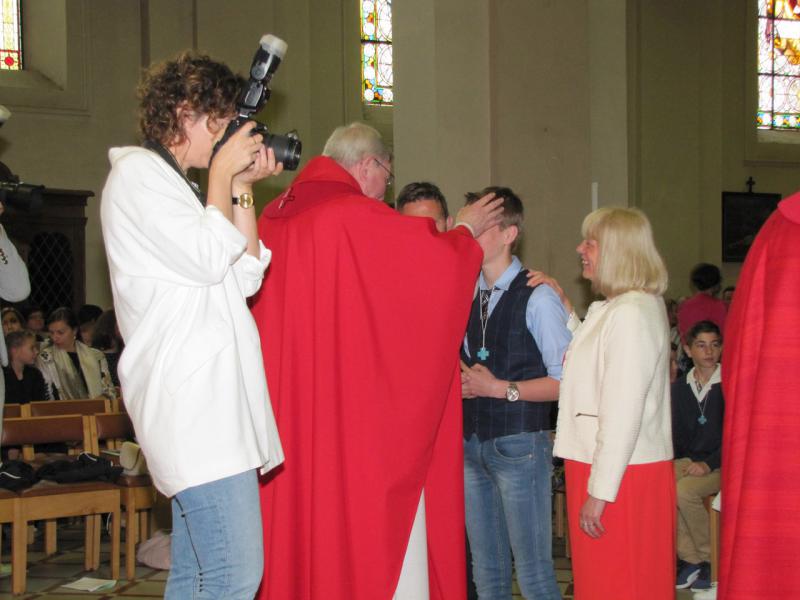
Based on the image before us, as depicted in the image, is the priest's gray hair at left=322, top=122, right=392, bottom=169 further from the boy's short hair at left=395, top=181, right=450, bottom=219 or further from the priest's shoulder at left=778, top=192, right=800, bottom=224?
the priest's shoulder at left=778, top=192, right=800, bottom=224

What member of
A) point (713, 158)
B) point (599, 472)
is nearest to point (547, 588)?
point (599, 472)

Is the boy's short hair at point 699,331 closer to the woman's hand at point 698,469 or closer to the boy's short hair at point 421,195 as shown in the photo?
the woman's hand at point 698,469

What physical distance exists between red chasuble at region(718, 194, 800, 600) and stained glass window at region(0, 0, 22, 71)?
11520mm

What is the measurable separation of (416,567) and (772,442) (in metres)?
1.28

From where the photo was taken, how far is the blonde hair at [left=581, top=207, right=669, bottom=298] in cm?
318

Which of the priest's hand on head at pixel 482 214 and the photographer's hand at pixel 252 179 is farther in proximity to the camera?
the priest's hand on head at pixel 482 214

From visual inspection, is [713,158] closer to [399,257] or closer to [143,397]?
[399,257]

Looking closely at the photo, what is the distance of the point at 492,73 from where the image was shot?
5996mm

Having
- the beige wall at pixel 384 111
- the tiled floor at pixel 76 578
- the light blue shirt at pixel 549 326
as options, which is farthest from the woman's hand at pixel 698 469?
the light blue shirt at pixel 549 326

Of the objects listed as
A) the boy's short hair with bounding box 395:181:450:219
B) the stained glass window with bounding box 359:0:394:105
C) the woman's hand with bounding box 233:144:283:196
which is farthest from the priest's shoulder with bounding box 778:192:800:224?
the stained glass window with bounding box 359:0:394:105

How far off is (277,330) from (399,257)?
43cm

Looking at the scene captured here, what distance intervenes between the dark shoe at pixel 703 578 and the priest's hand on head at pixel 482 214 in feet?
9.04

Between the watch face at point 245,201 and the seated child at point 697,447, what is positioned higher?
the watch face at point 245,201

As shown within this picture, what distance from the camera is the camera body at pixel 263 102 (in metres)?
2.54
